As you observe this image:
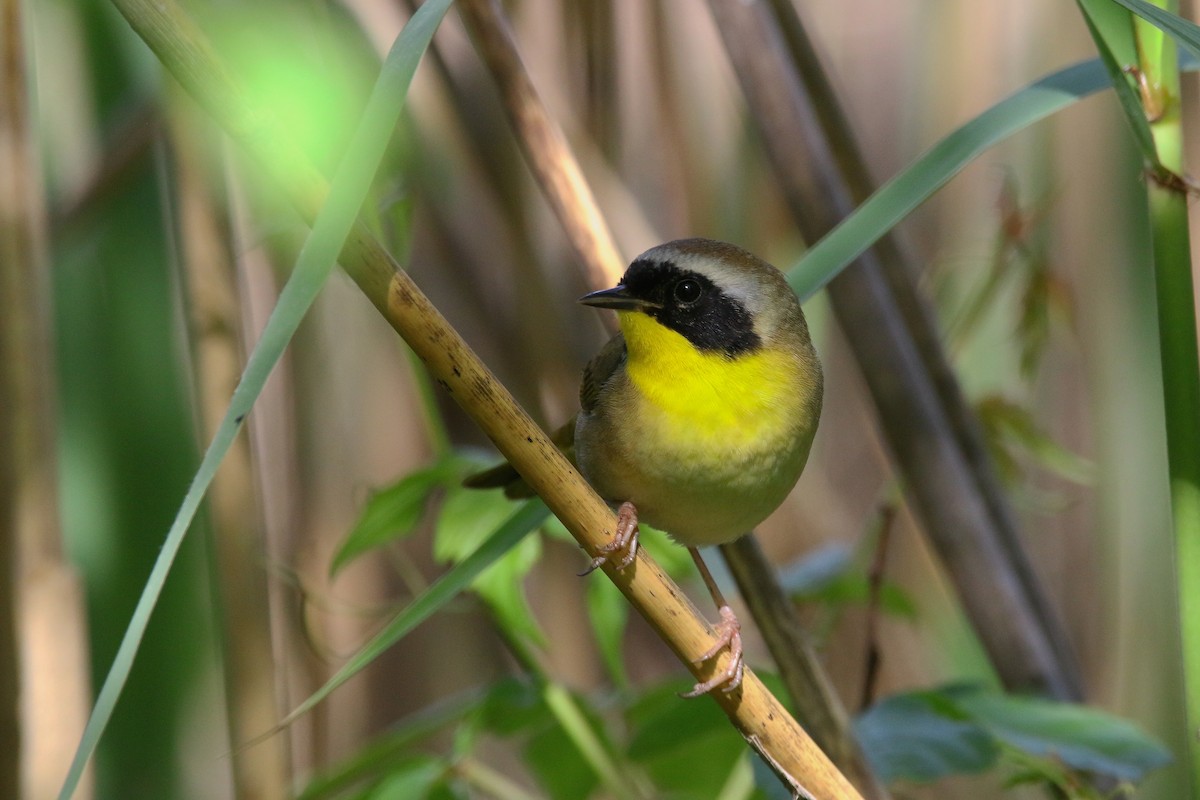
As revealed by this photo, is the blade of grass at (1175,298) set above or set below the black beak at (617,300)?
below

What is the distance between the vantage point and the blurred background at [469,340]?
1.54 meters

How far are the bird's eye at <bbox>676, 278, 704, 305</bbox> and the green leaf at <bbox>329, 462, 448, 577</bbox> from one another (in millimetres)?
319

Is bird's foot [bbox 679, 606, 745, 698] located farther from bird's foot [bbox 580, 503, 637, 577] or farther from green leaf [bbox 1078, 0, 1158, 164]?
green leaf [bbox 1078, 0, 1158, 164]

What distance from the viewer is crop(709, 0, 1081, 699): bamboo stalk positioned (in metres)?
1.46

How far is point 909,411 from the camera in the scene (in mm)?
1479

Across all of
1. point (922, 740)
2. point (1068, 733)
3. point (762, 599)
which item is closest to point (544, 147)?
point (762, 599)

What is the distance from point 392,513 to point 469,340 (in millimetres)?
912

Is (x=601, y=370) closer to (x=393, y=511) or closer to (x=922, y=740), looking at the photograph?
(x=393, y=511)

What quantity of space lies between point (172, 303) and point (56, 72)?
438 millimetres

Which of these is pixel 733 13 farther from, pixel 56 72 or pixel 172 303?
pixel 56 72

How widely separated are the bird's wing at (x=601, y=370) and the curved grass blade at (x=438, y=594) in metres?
0.36

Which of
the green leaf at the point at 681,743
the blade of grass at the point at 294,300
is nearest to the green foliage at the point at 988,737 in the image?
the green leaf at the point at 681,743

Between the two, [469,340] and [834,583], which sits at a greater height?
[469,340]

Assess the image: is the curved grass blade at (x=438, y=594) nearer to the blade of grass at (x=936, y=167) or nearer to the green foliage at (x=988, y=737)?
the blade of grass at (x=936, y=167)
